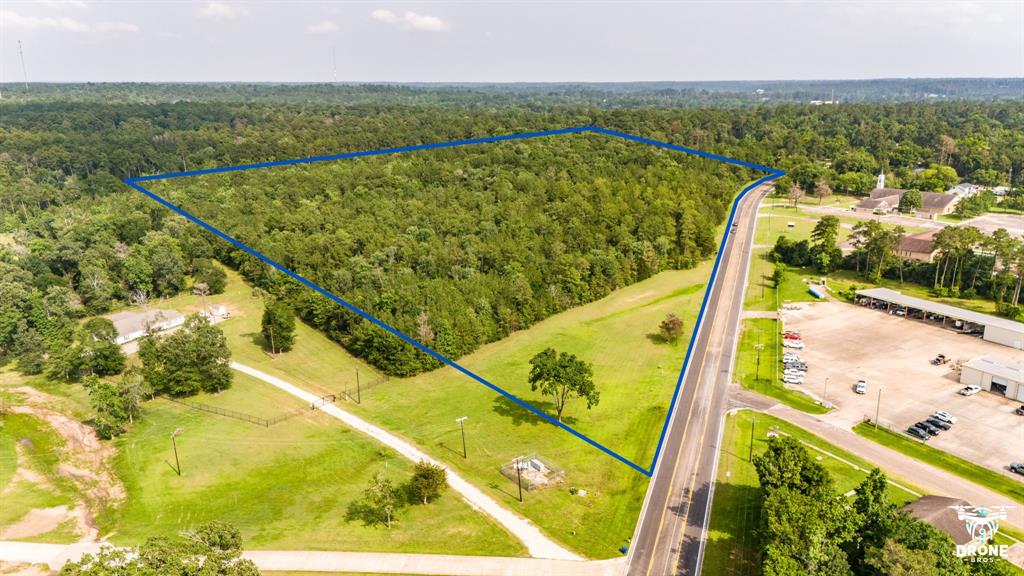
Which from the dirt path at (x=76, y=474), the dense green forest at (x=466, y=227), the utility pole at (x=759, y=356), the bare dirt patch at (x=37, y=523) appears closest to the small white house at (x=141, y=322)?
the dirt path at (x=76, y=474)

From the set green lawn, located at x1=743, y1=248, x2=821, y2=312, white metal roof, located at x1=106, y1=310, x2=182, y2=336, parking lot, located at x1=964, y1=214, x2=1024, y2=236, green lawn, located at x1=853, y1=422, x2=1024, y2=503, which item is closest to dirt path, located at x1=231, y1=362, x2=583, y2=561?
white metal roof, located at x1=106, y1=310, x2=182, y2=336

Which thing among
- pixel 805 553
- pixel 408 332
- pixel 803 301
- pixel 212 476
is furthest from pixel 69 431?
pixel 803 301

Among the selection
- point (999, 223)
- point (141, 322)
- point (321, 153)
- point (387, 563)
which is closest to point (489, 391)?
point (387, 563)

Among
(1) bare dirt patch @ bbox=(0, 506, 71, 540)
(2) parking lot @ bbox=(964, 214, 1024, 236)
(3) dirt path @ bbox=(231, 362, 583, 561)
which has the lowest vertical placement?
(1) bare dirt patch @ bbox=(0, 506, 71, 540)

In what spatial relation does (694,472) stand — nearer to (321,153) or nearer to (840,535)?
(840,535)

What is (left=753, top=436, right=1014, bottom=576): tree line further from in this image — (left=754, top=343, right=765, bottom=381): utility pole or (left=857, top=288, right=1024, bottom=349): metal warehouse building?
(left=857, top=288, right=1024, bottom=349): metal warehouse building

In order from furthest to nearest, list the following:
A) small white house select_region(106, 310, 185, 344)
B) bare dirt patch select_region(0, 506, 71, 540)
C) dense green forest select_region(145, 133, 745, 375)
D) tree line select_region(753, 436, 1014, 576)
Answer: small white house select_region(106, 310, 185, 344), bare dirt patch select_region(0, 506, 71, 540), tree line select_region(753, 436, 1014, 576), dense green forest select_region(145, 133, 745, 375)

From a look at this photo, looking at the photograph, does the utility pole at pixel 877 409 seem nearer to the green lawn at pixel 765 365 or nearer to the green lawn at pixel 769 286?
the green lawn at pixel 765 365
